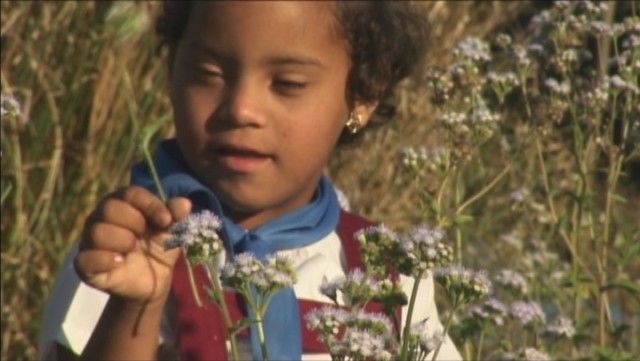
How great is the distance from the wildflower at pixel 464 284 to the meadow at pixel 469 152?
1.94 feet

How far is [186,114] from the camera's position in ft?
9.82

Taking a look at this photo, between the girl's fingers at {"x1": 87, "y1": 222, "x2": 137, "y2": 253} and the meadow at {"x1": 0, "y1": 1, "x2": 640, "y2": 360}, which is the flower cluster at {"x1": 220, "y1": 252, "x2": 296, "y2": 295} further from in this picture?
the meadow at {"x1": 0, "y1": 1, "x2": 640, "y2": 360}

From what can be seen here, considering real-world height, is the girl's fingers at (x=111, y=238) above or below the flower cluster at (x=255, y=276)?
below

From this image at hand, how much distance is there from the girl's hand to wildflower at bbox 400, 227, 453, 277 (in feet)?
1.00

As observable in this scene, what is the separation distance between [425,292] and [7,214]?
1462mm

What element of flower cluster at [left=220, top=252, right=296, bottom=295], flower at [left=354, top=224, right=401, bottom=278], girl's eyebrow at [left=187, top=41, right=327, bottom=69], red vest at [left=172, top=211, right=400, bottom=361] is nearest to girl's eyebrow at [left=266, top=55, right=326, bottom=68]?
girl's eyebrow at [left=187, top=41, right=327, bottom=69]

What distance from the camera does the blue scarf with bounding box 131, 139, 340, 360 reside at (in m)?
2.95

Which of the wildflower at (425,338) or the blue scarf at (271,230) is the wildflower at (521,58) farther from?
the wildflower at (425,338)

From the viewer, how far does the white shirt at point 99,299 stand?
300 centimetres

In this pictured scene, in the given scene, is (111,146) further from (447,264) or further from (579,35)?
(447,264)

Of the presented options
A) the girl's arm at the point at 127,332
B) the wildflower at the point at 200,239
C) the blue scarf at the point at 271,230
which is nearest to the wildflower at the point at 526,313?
the blue scarf at the point at 271,230

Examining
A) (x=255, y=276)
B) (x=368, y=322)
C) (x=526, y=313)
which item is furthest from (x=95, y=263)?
(x=526, y=313)

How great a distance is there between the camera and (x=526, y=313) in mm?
3041

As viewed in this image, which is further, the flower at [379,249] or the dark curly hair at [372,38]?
the dark curly hair at [372,38]
